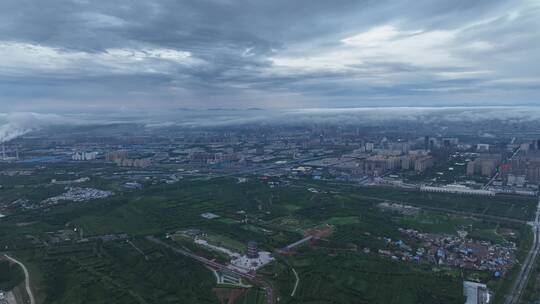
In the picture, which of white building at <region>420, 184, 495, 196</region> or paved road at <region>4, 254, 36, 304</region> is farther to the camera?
white building at <region>420, 184, 495, 196</region>

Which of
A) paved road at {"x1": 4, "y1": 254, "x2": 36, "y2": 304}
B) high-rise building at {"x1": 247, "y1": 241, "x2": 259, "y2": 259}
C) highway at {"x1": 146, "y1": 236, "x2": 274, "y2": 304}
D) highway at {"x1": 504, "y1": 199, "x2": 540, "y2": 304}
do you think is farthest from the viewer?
high-rise building at {"x1": 247, "y1": 241, "x2": 259, "y2": 259}

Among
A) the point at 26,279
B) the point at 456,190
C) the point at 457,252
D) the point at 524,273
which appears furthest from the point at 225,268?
the point at 456,190

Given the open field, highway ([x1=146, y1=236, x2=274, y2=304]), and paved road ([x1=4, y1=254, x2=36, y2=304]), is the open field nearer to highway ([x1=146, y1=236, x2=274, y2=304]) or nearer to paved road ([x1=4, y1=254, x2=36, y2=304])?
paved road ([x1=4, y1=254, x2=36, y2=304])

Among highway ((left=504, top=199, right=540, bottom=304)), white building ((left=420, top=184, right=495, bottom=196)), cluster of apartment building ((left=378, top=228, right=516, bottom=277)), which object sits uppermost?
white building ((left=420, top=184, right=495, bottom=196))

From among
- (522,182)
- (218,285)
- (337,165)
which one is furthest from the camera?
(337,165)

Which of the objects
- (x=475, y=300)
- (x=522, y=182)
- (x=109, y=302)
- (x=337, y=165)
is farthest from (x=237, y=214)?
(x=522, y=182)

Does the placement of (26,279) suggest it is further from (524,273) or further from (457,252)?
(524,273)

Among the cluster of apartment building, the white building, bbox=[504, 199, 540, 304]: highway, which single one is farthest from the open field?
the white building

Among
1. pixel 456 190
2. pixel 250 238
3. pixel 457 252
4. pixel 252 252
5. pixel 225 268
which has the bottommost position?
pixel 457 252

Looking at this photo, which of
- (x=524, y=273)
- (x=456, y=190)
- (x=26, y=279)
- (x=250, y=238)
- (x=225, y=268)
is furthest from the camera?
(x=456, y=190)

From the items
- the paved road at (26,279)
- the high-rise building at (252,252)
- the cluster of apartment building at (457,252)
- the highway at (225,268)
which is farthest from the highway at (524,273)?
the paved road at (26,279)

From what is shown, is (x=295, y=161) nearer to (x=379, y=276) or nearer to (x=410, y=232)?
(x=410, y=232)
